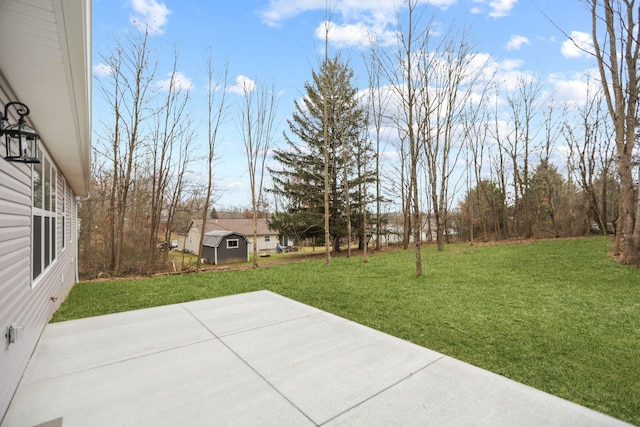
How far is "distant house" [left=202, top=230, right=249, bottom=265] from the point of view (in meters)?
20.6

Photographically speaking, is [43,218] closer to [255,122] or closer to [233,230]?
[255,122]

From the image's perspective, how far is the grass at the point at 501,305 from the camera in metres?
2.30

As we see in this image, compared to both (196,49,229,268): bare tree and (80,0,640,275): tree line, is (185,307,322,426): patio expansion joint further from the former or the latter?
(196,49,229,268): bare tree

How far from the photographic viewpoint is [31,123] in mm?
2873

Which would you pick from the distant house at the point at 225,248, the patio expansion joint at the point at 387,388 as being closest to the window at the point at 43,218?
the patio expansion joint at the point at 387,388

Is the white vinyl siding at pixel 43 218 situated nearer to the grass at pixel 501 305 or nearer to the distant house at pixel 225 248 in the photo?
the grass at pixel 501 305

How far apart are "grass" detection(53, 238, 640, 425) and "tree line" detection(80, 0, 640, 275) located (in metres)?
1.58

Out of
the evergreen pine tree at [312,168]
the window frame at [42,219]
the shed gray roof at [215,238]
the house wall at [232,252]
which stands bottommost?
the house wall at [232,252]

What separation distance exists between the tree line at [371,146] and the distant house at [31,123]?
18.8ft

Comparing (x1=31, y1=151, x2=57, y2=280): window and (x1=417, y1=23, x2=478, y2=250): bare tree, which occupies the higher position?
(x1=417, y1=23, x2=478, y2=250): bare tree

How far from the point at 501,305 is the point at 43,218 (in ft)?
19.9

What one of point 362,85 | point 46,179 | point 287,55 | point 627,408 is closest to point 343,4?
point 287,55

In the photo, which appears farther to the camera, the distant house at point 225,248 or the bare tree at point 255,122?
the distant house at point 225,248

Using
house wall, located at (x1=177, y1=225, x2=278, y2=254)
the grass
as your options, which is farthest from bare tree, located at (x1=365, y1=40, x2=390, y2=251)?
house wall, located at (x1=177, y1=225, x2=278, y2=254)
